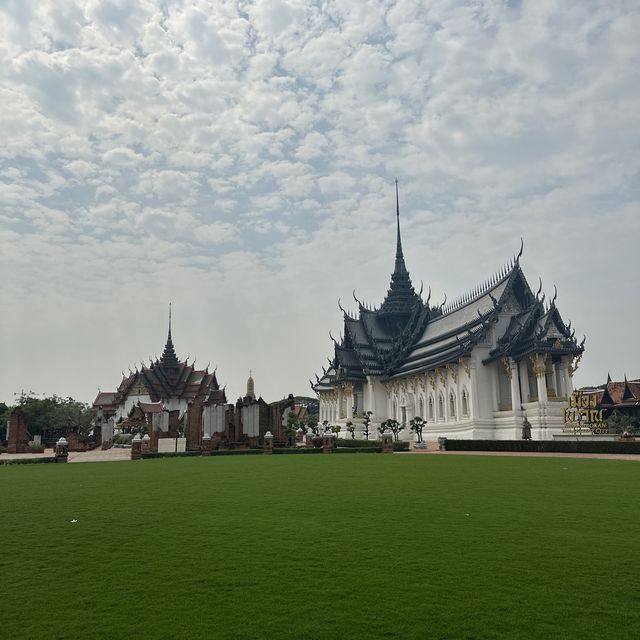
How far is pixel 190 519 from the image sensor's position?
7672mm

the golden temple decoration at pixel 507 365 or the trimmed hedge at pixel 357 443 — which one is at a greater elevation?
the golden temple decoration at pixel 507 365

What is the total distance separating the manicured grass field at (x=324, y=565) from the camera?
3.96 metres

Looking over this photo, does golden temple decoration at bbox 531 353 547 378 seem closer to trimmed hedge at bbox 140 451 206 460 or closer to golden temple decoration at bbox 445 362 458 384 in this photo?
golden temple decoration at bbox 445 362 458 384

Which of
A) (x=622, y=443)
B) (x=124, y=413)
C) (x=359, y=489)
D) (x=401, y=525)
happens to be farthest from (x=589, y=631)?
(x=124, y=413)

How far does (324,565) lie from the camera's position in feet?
17.3

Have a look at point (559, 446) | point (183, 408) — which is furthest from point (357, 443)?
point (183, 408)

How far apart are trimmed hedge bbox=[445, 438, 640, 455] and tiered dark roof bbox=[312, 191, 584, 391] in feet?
23.5

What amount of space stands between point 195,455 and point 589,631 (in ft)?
79.2

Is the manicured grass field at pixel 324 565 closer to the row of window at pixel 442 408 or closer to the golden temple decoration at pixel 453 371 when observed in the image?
the row of window at pixel 442 408

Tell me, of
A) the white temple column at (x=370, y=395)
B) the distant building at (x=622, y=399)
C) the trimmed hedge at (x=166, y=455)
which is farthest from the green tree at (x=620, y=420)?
the trimmed hedge at (x=166, y=455)

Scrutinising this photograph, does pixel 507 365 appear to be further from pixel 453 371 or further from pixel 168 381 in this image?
pixel 168 381

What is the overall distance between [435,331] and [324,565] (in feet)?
139

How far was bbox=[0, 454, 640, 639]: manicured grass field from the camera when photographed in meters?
3.96

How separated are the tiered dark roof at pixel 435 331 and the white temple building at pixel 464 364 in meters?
0.08
